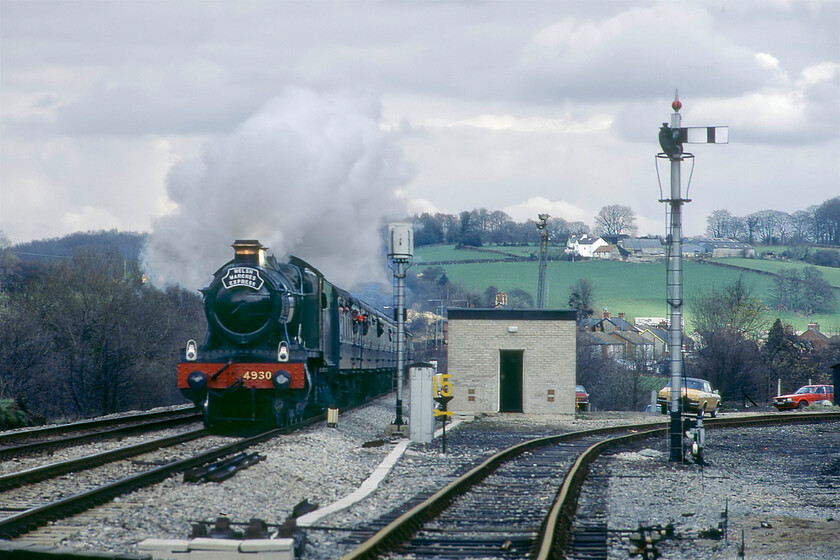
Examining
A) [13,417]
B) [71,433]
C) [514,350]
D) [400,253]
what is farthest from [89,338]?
[71,433]

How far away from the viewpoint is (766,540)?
9.20 meters

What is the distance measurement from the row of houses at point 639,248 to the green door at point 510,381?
261 feet

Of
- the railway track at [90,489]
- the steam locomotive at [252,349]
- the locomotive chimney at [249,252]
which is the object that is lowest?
the railway track at [90,489]

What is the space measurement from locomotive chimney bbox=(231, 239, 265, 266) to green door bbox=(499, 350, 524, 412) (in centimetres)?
1438

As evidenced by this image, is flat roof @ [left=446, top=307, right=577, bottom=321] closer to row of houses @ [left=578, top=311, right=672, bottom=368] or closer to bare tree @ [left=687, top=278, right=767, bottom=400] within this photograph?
bare tree @ [left=687, top=278, right=767, bottom=400]

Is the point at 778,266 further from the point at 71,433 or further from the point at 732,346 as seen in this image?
the point at 71,433

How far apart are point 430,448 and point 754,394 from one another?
54006mm

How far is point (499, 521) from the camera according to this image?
961 centimetres

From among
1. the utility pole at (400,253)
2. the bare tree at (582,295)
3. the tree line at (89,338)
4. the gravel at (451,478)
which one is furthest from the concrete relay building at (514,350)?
the bare tree at (582,295)

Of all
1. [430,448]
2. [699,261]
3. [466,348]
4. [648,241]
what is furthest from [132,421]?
[648,241]

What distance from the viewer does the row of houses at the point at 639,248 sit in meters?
113

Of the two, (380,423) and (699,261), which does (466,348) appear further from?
(699,261)

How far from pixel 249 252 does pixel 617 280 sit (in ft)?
281

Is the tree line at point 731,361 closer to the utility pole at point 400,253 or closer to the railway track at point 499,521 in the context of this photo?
the utility pole at point 400,253
